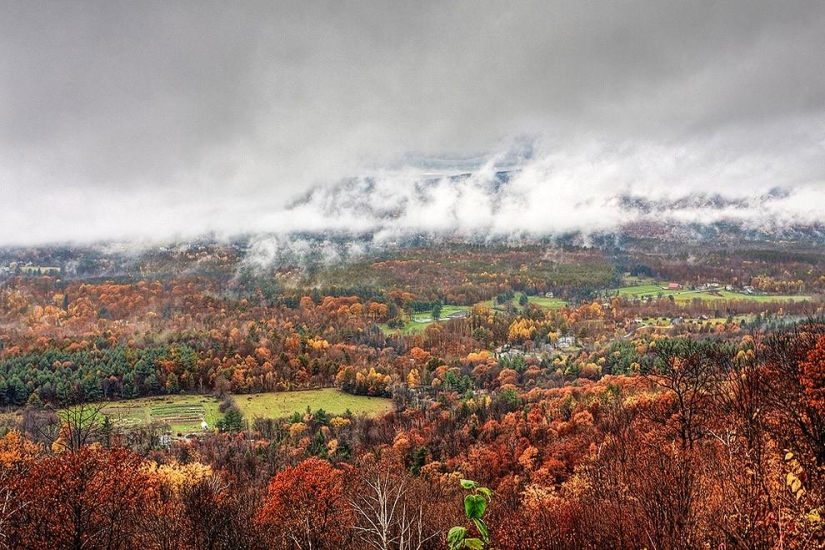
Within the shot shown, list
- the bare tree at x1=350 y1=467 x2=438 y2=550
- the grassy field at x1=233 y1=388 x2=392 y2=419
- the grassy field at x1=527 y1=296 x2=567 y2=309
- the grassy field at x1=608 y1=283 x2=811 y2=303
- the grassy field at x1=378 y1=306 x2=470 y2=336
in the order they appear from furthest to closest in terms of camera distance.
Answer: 1. the grassy field at x1=527 y1=296 x2=567 y2=309
2. the grassy field at x1=608 y1=283 x2=811 y2=303
3. the grassy field at x1=378 y1=306 x2=470 y2=336
4. the grassy field at x1=233 y1=388 x2=392 y2=419
5. the bare tree at x1=350 y1=467 x2=438 y2=550

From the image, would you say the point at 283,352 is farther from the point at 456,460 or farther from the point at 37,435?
the point at 456,460

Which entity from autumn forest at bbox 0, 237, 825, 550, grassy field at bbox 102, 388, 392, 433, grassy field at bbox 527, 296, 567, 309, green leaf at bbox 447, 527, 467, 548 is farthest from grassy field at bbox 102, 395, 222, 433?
grassy field at bbox 527, 296, 567, 309

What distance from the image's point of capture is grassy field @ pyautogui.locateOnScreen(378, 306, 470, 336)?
112438 mm

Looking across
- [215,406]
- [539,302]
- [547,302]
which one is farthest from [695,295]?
[215,406]

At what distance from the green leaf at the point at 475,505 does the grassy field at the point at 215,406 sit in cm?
6144

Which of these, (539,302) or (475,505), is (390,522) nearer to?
(475,505)

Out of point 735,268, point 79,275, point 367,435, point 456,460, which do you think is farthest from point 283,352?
point 735,268

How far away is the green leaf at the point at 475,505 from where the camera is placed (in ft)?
9.64

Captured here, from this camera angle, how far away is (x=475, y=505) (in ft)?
10.0

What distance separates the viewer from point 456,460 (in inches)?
1521

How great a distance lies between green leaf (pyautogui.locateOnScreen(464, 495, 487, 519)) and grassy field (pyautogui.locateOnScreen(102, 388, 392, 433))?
6144 cm

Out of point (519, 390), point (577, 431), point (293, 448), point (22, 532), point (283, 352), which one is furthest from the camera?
point (283, 352)

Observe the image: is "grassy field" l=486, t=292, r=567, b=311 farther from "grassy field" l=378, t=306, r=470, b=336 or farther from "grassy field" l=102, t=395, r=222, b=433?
"grassy field" l=102, t=395, r=222, b=433

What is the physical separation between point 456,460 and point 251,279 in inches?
5625
